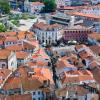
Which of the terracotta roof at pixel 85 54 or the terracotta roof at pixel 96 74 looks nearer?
the terracotta roof at pixel 96 74

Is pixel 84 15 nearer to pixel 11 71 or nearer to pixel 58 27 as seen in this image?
pixel 58 27

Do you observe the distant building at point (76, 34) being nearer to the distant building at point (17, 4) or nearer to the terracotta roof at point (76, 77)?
the terracotta roof at point (76, 77)

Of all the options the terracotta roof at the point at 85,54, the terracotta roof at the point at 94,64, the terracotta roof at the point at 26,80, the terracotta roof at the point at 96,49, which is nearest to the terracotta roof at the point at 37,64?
the terracotta roof at the point at 26,80

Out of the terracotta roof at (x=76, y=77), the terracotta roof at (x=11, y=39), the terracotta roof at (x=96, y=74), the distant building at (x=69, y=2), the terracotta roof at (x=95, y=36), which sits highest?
the distant building at (x=69, y=2)

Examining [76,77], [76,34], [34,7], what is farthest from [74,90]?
[34,7]

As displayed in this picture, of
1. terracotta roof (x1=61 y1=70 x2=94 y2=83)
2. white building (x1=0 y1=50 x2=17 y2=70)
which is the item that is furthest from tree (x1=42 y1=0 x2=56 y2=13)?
terracotta roof (x1=61 y1=70 x2=94 y2=83)

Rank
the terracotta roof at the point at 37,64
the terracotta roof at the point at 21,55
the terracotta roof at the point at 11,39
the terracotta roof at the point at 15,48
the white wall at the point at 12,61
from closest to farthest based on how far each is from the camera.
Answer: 1. the terracotta roof at the point at 37,64
2. the white wall at the point at 12,61
3. the terracotta roof at the point at 21,55
4. the terracotta roof at the point at 15,48
5. the terracotta roof at the point at 11,39

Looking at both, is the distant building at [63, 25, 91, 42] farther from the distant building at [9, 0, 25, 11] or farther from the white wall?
the distant building at [9, 0, 25, 11]

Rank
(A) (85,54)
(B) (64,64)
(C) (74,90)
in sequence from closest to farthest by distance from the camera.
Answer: (C) (74,90)
(B) (64,64)
(A) (85,54)

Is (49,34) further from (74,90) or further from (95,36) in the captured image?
(74,90)

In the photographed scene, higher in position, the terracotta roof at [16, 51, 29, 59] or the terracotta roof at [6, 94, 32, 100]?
the terracotta roof at [16, 51, 29, 59]

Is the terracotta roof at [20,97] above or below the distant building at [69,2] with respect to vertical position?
below

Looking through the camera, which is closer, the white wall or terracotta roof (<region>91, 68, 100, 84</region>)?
terracotta roof (<region>91, 68, 100, 84</region>)
